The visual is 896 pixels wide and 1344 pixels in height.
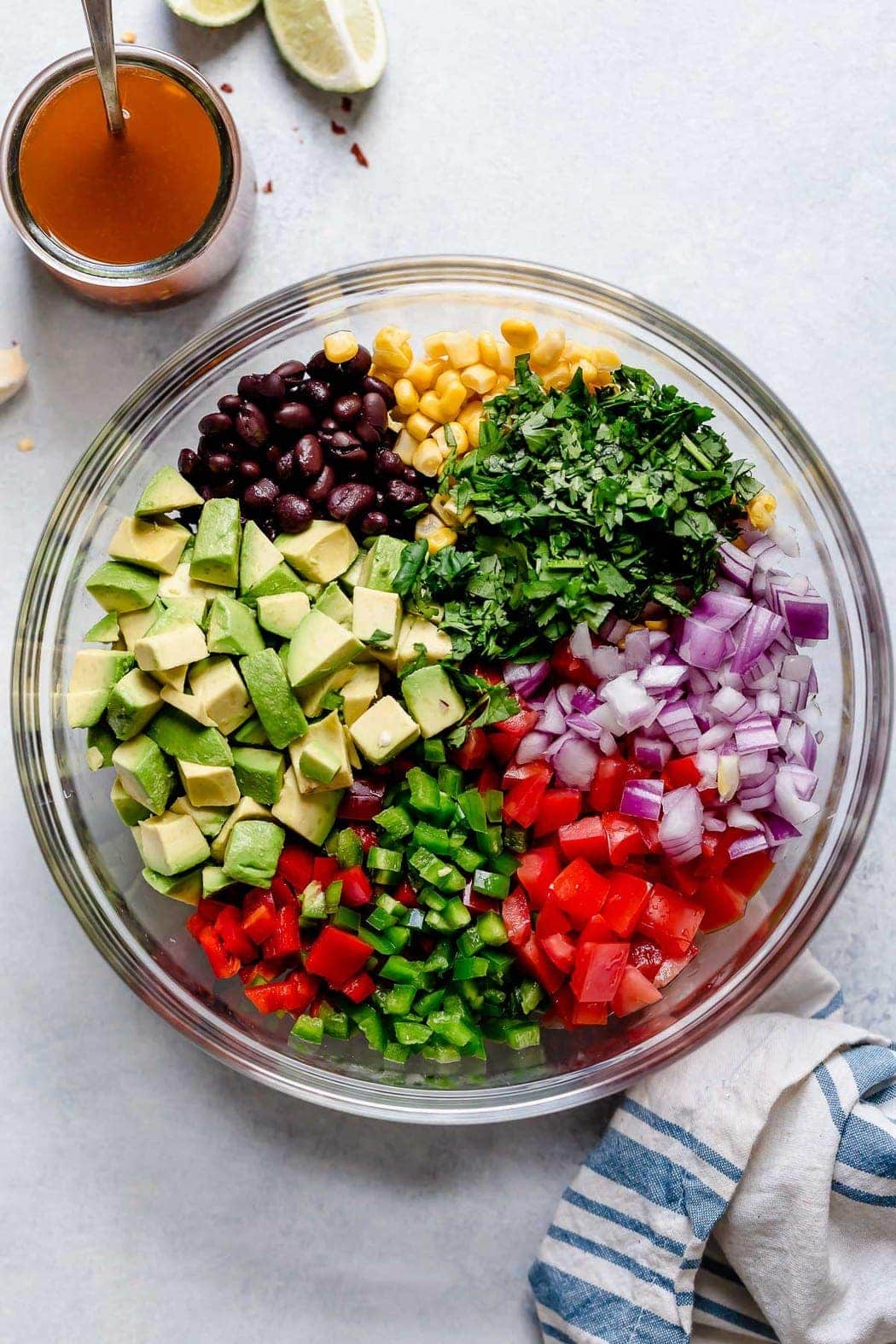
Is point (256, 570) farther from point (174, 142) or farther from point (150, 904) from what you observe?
point (174, 142)

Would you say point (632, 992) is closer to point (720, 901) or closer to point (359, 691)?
point (720, 901)

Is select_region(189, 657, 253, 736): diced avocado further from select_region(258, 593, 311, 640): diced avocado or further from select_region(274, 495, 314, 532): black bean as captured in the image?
select_region(274, 495, 314, 532): black bean

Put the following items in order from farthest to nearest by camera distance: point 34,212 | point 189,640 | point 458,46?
point 458,46, point 34,212, point 189,640

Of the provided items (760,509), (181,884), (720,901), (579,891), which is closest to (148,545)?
(181,884)

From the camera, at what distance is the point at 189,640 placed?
1649 mm

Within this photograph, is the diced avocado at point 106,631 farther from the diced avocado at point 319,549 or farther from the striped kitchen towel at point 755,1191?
the striped kitchen towel at point 755,1191

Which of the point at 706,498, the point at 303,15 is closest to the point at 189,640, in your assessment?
the point at 706,498

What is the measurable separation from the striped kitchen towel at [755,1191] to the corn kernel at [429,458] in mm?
1116

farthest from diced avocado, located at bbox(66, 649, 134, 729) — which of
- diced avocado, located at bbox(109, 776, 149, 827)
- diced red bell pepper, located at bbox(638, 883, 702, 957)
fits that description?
diced red bell pepper, located at bbox(638, 883, 702, 957)

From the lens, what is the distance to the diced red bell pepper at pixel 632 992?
175 cm

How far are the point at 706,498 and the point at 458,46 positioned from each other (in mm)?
1077

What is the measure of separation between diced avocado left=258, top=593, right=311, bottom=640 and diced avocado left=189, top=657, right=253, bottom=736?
0.09 meters

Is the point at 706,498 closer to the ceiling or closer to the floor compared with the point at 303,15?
closer to the floor

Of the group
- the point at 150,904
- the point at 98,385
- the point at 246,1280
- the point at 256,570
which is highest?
the point at 98,385
